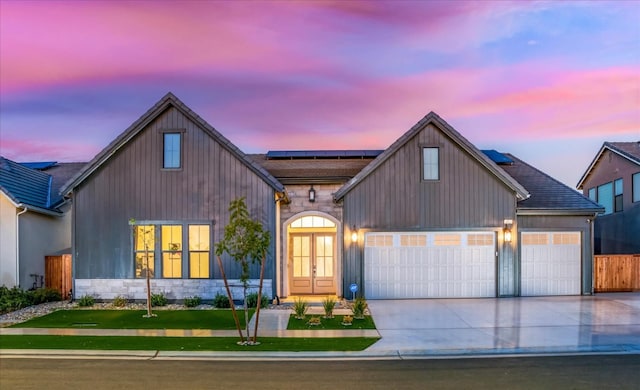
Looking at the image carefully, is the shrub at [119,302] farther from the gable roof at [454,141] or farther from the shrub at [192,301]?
the gable roof at [454,141]

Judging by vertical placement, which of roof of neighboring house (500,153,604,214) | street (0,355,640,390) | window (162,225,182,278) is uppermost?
roof of neighboring house (500,153,604,214)

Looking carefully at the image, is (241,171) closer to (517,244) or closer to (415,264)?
(415,264)

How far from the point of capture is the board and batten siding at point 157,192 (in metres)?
16.5

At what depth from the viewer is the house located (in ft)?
54.0

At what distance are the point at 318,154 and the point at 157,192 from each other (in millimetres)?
7766

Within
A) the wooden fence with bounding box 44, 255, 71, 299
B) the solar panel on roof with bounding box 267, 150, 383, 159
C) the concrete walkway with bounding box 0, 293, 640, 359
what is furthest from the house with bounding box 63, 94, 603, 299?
the solar panel on roof with bounding box 267, 150, 383, 159

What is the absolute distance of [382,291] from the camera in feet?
56.3

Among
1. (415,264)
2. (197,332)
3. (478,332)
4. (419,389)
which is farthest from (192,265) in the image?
(419,389)

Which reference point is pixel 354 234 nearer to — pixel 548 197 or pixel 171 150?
pixel 171 150

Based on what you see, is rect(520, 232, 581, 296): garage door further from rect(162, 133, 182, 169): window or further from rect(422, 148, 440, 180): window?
rect(162, 133, 182, 169): window

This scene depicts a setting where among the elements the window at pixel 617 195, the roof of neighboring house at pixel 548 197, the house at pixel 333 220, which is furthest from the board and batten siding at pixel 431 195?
the window at pixel 617 195

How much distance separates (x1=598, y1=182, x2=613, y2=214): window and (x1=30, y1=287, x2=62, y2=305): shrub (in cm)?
2650

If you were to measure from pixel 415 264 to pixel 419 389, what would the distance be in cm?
995

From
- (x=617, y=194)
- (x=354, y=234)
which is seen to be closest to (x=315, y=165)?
(x=354, y=234)
